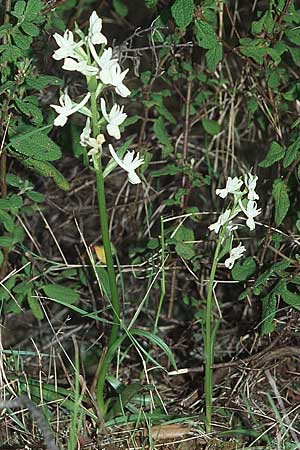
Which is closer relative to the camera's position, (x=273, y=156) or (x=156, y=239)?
(x=273, y=156)

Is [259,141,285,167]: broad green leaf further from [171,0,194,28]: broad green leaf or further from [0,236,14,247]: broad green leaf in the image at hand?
[0,236,14,247]: broad green leaf

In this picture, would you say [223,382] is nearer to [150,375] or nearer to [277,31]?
[150,375]

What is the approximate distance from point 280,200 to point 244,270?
0.62ft

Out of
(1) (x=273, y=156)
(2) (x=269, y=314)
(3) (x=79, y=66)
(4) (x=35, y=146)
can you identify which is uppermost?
(3) (x=79, y=66)

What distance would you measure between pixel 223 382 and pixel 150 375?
210mm

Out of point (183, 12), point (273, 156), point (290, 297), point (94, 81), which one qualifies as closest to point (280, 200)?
point (273, 156)

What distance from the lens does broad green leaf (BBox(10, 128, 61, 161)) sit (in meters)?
1.83

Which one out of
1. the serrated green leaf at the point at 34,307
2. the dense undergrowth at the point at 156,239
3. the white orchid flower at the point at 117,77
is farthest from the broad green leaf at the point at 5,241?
the white orchid flower at the point at 117,77

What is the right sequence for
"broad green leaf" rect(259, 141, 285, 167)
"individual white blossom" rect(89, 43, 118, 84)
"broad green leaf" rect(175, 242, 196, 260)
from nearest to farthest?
"individual white blossom" rect(89, 43, 118, 84), "broad green leaf" rect(259, 141, 285, 167), "broad green leaf" rect(175, 242, 196, 260)

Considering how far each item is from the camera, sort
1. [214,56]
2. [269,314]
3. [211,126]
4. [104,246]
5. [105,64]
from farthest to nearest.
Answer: [211,126] → [214,56] → [269,314] → [104,246] → [105,64]

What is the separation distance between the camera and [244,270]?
2.01 meters

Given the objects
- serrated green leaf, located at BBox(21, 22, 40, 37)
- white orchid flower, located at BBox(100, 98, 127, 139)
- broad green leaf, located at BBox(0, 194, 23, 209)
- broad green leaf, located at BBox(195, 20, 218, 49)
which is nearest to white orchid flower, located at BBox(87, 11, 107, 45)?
white orchid flower, located at BBox(100, 98, 127, 139)

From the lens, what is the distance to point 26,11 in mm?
1815

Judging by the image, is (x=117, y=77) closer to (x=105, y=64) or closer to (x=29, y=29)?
(x=105, y=64)
